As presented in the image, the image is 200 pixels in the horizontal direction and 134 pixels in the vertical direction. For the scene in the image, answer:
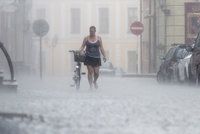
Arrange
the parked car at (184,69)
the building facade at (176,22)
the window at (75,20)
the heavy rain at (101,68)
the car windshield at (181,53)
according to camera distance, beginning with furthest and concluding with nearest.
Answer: the window at (75,20) → the building facade at (176,22) → the car windshield at (181,53) → the parked car at (184,69) → the heavy rain at (101,68)

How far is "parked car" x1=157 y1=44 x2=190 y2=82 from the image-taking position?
2562 centimetres

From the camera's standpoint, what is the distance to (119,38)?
7456 centimetres

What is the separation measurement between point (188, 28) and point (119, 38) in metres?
34.4

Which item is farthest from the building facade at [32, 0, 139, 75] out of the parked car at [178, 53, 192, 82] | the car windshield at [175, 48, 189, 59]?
the parked car at [178, 53, 192, 82]

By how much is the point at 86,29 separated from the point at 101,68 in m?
21.7

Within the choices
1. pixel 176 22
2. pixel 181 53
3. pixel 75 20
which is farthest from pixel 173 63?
pixel 75 20

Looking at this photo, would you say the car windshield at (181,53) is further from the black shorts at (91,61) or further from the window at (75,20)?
the window at (75,20)

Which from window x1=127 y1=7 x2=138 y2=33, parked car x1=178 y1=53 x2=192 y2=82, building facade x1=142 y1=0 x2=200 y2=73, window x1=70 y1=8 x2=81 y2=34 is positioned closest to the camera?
parked car x1=178 y1=53 x2=192 y2=82

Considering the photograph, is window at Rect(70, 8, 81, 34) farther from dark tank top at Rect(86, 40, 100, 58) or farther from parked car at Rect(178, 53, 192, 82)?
dark tank top at Rect(86, 40, 100, 58)

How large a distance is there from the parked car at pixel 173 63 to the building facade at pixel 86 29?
149ft

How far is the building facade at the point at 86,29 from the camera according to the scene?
7444 centimetres

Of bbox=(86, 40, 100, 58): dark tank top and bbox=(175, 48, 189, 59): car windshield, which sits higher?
bbox=(86, 40, 100, 58): dark tank top

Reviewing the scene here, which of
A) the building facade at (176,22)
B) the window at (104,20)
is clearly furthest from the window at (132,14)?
the building facade at (176,22)

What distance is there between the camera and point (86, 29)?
75.8 m
